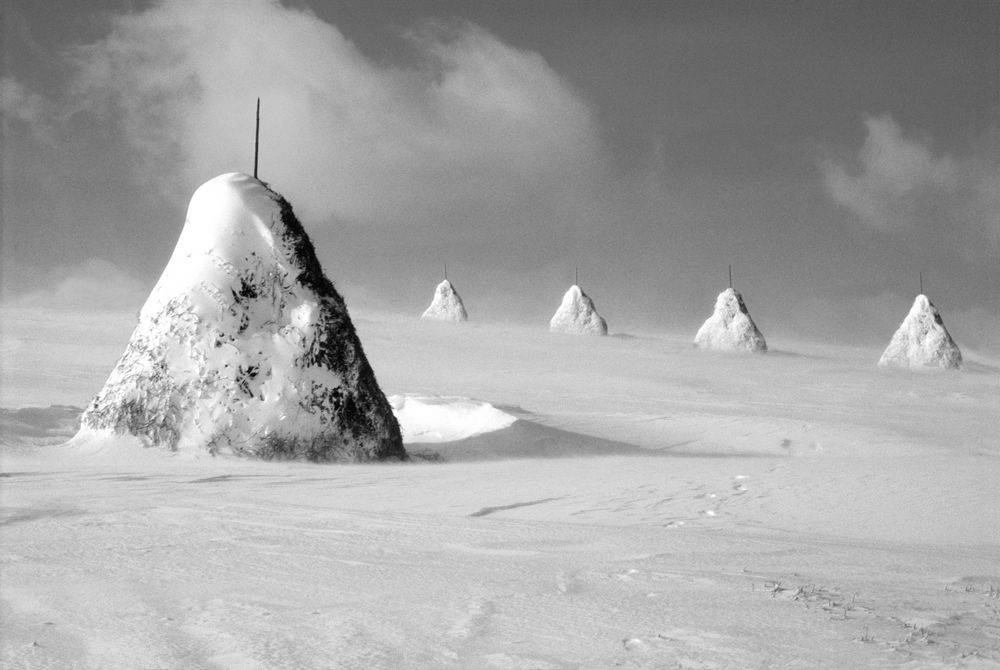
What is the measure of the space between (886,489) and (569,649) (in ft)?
19.6

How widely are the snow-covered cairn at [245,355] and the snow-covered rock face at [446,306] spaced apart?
33995 mm

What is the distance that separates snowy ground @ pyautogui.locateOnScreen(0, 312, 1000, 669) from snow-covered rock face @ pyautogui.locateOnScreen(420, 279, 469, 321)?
31.5 m

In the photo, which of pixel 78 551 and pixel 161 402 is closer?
pixel 78 551

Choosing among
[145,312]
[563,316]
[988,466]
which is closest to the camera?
[988,466]

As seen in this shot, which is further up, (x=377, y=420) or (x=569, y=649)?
(x=377, y=420)

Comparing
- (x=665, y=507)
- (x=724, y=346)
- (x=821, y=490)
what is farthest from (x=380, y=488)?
(x=724, y=346)

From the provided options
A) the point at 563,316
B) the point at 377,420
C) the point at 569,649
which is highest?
the point at 563,316

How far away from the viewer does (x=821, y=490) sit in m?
8.23

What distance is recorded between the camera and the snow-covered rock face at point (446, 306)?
44.8 meters

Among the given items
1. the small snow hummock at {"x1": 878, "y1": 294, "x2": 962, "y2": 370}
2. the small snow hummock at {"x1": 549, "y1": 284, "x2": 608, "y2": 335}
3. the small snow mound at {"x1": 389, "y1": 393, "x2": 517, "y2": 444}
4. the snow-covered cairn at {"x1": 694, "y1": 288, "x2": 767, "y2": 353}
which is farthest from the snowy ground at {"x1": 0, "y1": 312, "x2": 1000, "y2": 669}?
the small snow hummock at {"x1": 549, "y1": 284, "x2": 608, "y2": 335}

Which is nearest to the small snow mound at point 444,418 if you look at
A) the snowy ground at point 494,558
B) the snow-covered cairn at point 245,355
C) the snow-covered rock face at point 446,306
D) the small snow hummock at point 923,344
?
the snowy ground at point 494,558

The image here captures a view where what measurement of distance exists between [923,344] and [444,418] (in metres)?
26.3

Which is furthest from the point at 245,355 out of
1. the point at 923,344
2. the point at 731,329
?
the point at 923,344

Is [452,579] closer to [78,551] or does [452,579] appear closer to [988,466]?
[78,551]
